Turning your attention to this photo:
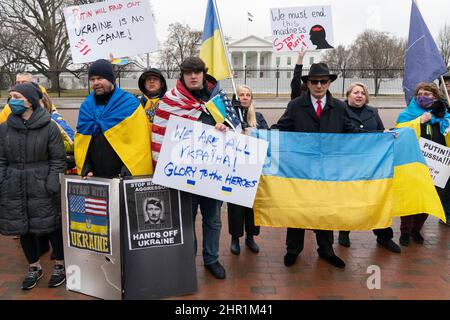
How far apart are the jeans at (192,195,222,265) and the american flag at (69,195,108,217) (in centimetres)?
85

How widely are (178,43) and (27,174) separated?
59.7m

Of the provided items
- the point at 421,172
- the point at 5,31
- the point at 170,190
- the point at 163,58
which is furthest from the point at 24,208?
the point at 163,58

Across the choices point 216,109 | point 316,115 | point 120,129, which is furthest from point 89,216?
point 316,115

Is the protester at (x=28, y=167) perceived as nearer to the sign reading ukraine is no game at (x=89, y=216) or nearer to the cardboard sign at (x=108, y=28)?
the sign reading ukraine is no game at (x=89, y=216)

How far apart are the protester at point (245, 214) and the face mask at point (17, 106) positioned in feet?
7.15

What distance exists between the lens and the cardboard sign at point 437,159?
493 centimetres

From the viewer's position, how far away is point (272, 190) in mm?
3867

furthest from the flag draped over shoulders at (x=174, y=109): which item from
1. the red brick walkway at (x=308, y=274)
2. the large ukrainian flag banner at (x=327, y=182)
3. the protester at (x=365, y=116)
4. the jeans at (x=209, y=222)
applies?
the protester at (x=365, y=116)

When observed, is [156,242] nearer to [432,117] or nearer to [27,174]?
[27,174]

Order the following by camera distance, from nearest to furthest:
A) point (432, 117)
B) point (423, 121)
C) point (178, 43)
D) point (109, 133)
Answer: point (109, 133) → point (423, 121) → point (432, 117) → point (178, 43)

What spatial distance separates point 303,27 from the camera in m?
5.68

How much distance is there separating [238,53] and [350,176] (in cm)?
7523

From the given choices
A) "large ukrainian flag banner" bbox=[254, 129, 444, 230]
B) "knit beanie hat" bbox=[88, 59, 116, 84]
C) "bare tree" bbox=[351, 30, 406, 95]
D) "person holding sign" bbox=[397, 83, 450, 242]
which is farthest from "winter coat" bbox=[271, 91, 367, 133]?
"bare tree" bbox=[351, 30, 406, 95]

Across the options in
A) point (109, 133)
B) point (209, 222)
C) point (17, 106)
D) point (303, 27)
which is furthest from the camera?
point (303, 27)
